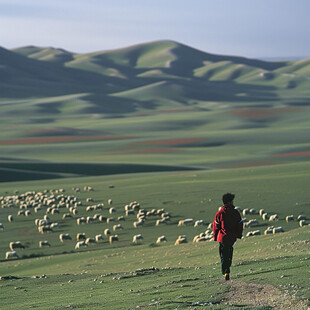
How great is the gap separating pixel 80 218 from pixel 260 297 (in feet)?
93.1

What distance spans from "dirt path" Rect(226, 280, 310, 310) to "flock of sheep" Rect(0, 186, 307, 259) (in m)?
15.9

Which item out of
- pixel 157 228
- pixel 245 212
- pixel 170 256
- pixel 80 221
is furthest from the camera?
A: pixel 80 221

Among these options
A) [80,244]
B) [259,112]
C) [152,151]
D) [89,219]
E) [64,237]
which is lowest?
[80,244]

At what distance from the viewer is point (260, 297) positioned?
13562mm

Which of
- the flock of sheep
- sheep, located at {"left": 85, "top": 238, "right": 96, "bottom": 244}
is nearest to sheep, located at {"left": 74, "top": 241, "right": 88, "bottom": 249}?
the flock of sheep

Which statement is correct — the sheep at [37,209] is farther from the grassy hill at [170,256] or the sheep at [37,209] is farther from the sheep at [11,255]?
the sheep at [11,255]

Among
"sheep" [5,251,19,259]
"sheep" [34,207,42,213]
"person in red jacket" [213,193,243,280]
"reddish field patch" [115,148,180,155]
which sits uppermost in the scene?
"reddish field patch" [115,148,180,155]

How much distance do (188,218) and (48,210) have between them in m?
10.7

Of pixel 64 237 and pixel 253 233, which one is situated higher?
pixel 253 233

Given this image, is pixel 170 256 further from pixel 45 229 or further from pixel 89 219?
pixel 89 219

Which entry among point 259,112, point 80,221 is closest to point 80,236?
point 80,221

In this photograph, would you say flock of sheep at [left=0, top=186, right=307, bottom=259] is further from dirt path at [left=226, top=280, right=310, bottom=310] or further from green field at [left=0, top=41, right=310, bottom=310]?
dirt path at [left=226, top=280, right=310, bottom=310]

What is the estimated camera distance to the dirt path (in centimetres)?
1254

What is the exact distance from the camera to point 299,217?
117 ft
